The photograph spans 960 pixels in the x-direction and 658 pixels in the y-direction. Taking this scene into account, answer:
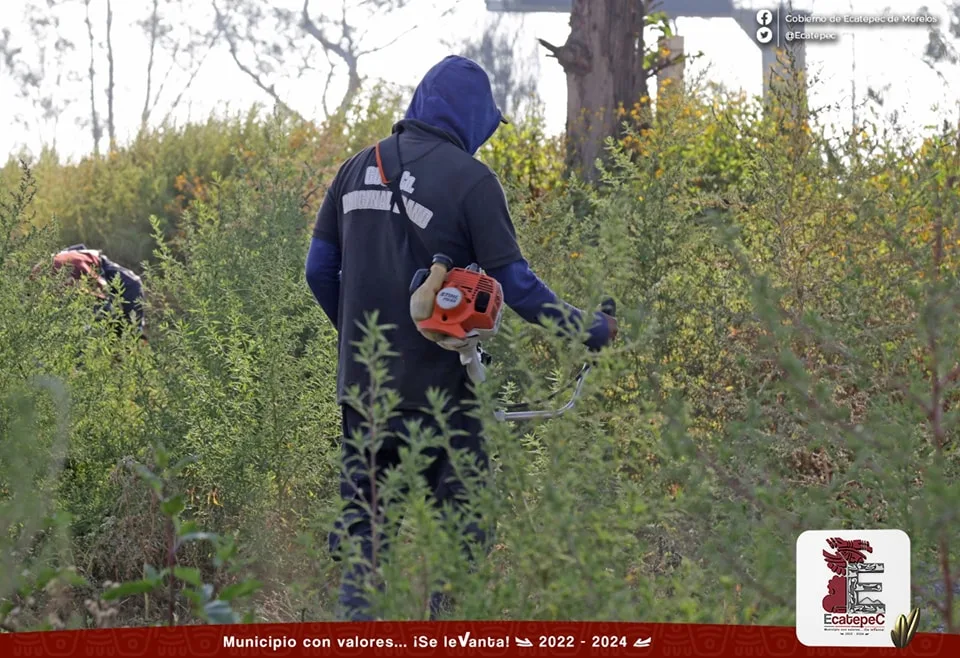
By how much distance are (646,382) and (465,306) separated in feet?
1.61

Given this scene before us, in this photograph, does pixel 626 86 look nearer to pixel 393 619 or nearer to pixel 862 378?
pixel 862 378

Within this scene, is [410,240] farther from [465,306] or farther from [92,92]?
[92,92]

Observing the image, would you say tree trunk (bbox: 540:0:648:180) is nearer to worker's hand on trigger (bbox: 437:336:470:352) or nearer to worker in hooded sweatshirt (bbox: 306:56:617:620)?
worker in hooded sweatshirt (bbox: 306:56:617:620)

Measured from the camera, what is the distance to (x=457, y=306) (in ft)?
11.7

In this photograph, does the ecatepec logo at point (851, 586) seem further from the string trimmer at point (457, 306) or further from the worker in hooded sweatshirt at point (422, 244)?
the worker in hooded sweatshirt at point (422, 244)

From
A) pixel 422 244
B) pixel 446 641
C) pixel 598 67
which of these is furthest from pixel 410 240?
pixel 598 67

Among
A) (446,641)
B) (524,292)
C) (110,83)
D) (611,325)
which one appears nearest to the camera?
(446,641)

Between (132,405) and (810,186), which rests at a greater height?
(810,186)

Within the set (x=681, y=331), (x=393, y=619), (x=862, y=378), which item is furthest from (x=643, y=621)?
(x=681, y=331)

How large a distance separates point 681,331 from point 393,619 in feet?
9.76

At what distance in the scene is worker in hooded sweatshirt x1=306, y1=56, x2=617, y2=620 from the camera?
3.82m

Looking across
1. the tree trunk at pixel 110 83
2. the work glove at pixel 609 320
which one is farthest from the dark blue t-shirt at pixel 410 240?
the tree trunk at pixel 110 83

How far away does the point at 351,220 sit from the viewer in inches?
158

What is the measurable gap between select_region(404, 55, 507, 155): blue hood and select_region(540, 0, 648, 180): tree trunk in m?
6.65
